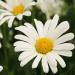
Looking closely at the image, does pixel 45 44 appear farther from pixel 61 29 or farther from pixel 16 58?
pixel 16 58

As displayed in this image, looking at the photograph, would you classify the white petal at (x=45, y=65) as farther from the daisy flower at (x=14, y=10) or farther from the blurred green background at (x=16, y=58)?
the daisy flower at (x=14, y=10)

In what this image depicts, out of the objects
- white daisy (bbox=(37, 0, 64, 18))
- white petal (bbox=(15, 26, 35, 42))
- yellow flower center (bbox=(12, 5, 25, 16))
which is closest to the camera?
white petal (bbox=(15, 26, 35, 42))

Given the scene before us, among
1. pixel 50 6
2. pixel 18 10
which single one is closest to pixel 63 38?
pixel 18 10

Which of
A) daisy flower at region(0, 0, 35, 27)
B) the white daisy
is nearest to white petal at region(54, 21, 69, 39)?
daisy flower at region(0, 0, 35, 27)

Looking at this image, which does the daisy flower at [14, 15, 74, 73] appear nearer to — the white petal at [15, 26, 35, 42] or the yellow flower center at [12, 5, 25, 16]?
the white petal at [15, 26, 35, 42]

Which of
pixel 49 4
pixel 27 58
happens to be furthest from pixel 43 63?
pixel 49 4

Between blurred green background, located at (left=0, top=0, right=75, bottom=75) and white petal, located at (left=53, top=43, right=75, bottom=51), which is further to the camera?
blurred green background, located at (left=0, top=0, right=75, bottom=75)
